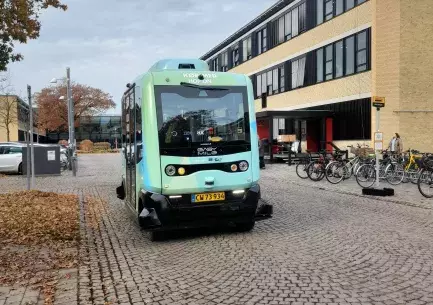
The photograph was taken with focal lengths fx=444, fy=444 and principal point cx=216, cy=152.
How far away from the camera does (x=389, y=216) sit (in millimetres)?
8930

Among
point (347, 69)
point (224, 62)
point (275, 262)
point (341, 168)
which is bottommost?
point (275, 262)

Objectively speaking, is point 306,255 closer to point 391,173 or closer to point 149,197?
point 149,197

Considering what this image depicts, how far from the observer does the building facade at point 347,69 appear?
21359mm

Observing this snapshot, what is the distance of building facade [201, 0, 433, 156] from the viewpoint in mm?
21359

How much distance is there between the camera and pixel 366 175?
45.9ft

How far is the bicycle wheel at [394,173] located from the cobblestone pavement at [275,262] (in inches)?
217

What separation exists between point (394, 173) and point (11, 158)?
16.7 meters

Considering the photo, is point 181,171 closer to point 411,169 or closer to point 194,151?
point 194,151

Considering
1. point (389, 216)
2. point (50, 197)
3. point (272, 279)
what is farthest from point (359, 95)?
point (272, 279)

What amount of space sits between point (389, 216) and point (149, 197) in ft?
16.5

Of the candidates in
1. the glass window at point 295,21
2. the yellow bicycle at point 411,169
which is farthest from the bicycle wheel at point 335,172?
the glass window at point 295,21

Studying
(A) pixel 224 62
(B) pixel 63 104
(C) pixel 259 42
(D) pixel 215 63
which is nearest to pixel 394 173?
(C) pixel 259 42

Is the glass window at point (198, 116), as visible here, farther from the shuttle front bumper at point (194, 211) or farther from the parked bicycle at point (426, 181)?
the parked bicycle at point (426, 181)

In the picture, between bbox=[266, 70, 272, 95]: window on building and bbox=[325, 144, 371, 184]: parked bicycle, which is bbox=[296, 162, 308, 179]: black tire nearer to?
bbox=[325, 144, 371, 184]: parked bicycle
